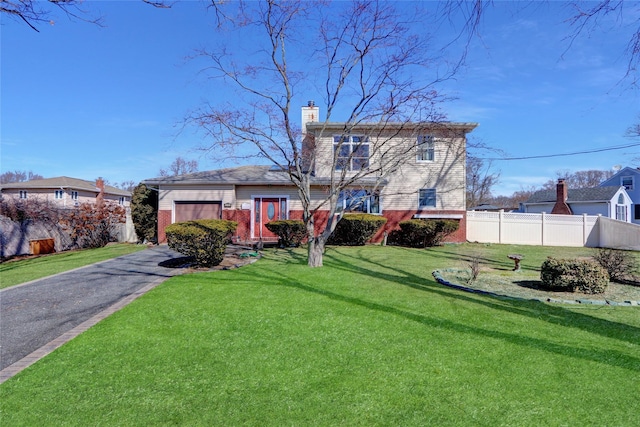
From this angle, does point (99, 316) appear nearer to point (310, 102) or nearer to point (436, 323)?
point (436, 323)

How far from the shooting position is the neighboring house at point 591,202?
1075 inches

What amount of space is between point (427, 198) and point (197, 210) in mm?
11110

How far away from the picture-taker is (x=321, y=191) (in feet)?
53.4

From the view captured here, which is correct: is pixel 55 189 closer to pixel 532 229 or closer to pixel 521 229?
pixel 521 229

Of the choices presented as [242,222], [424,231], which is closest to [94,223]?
[242,222]

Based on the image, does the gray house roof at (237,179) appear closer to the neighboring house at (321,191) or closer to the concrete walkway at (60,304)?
the neighboring house at (321,191)

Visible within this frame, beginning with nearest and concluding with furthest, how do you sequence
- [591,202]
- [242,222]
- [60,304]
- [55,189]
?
[60,304]
[242,222]
[591,202]
[55,189]

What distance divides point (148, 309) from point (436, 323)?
4.42 metres

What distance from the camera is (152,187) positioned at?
16.4 m

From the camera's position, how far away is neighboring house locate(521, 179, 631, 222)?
89.6 feet

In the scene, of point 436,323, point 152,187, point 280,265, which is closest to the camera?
point 436,323

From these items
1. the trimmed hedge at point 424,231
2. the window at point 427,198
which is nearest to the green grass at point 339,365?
the trimmed hedge at point 424,231

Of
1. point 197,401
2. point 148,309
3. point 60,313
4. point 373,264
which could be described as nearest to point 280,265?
point 373,264

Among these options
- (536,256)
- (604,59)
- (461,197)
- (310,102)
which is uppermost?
(310,102)
